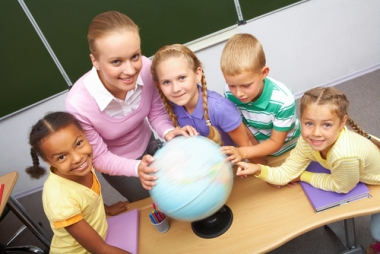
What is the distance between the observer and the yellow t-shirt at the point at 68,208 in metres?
1.29

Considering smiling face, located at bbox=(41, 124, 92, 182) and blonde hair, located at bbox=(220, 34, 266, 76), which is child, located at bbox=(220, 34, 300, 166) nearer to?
blonde hair, located at bbox=(220, 34, 266, 76)

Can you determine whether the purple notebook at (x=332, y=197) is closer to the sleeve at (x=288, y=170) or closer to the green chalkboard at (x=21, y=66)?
the sleeve at (x=288, y=170)

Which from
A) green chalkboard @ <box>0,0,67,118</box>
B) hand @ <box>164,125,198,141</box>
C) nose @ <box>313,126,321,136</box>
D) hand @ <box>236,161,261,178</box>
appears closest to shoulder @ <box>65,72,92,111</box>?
hand @ <box>164,125,198,141</box>

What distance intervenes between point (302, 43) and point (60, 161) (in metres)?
2.81

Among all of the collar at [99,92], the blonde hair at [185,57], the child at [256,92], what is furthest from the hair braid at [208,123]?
the collar at [99,92]

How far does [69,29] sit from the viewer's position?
8.76 ft

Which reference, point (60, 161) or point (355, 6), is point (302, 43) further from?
point (60, 161)

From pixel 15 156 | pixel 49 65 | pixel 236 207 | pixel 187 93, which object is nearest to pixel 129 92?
pixel 187 93

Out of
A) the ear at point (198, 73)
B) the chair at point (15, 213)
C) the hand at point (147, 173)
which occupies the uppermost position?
the ear at point (198, 73)

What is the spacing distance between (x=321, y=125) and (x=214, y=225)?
0.69 meters

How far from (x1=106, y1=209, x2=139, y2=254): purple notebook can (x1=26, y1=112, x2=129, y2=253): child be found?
0.32 ft

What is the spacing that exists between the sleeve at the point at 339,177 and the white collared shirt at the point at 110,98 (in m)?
0.98

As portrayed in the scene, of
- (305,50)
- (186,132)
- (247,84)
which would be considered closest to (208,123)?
(186,132)

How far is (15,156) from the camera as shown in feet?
11.2
